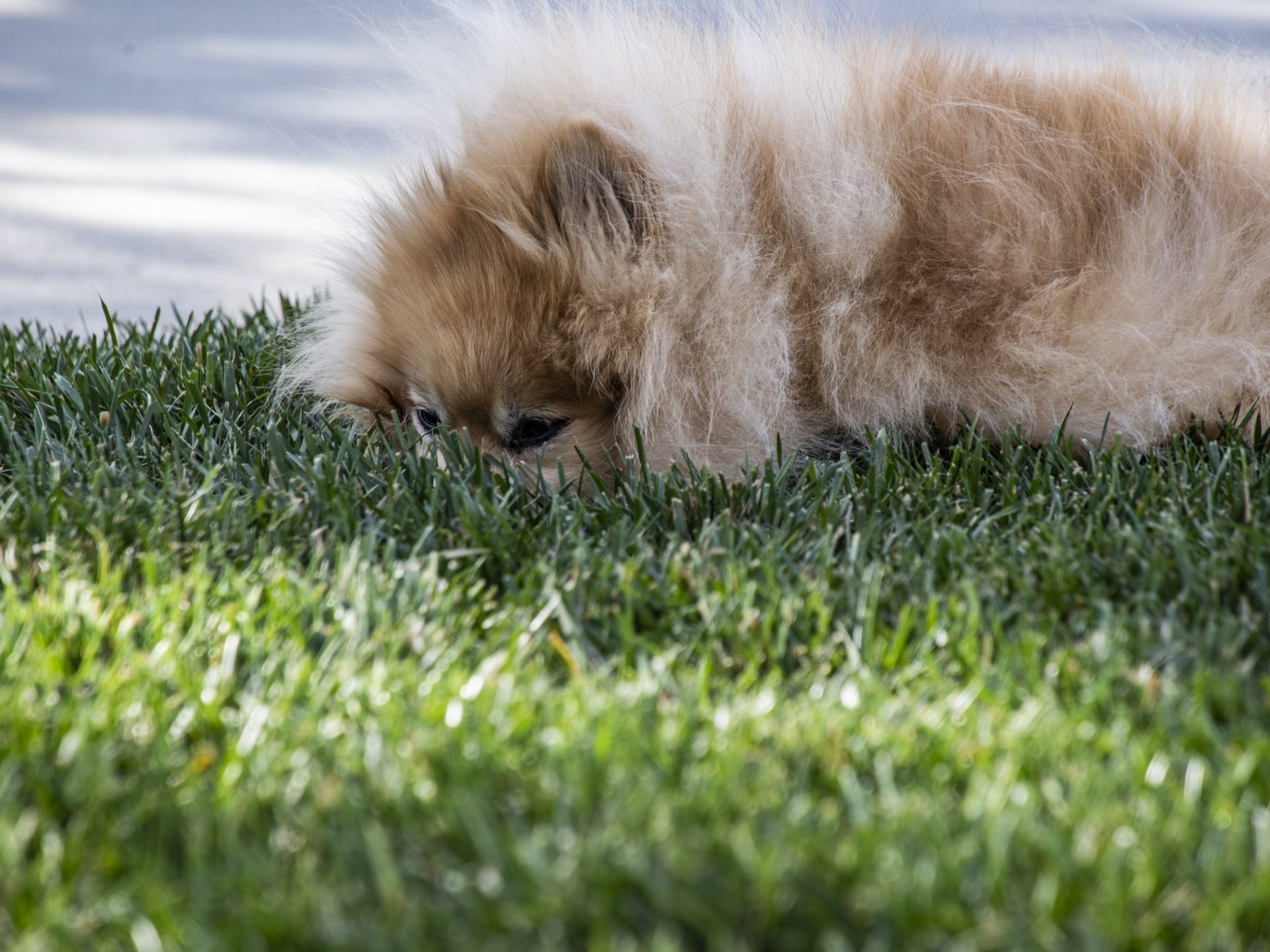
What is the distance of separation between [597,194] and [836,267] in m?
0.40

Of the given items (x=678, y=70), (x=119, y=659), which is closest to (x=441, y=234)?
(x=678, y=70)

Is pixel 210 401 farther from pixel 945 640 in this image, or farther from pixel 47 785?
pixel 945 640

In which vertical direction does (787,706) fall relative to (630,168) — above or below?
below

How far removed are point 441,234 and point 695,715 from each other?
117cm

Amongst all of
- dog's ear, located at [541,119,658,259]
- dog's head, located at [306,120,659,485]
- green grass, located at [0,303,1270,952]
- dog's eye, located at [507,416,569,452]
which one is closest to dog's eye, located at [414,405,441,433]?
dog's head, located at [306,120,659,485]

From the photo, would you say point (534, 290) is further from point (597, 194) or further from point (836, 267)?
point (836, 267)

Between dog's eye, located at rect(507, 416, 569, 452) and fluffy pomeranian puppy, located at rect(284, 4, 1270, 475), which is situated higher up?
fluffy pomeranian puppy, located at rect(284, 4, 1270, 475)

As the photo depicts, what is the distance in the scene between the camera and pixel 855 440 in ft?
6.66

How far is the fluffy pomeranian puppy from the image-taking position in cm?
188

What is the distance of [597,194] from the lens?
1937 mm

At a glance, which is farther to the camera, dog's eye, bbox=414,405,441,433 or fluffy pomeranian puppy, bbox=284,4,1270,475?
dog's eye, bbox=414,405,441,433

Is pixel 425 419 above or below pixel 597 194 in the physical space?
below

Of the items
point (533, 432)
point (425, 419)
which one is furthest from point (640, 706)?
point (425, 419)

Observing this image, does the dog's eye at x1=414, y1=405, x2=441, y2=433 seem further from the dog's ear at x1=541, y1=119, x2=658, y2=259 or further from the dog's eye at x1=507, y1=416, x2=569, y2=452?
the dog's ear at x1=541, y1=119, x2=658, y2=259
